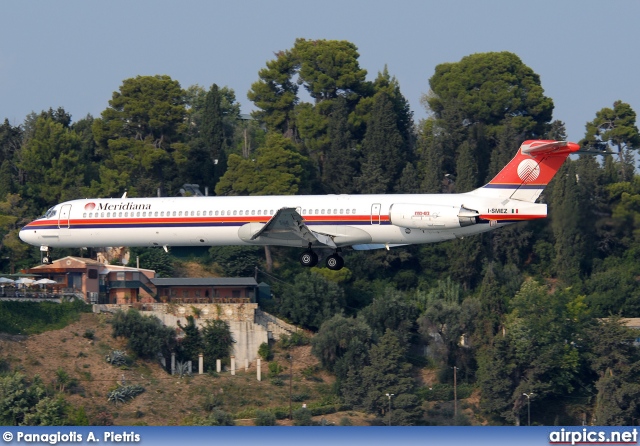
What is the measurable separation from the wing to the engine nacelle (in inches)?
124

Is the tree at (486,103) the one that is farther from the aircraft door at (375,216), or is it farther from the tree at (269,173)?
the aircraft door at (375,216)

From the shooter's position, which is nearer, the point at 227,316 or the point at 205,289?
the point at 227,316

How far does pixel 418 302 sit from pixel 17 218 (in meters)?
28.1

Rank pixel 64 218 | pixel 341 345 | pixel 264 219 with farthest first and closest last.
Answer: pixel 341 345
pixel 64 218
pixel 264 219

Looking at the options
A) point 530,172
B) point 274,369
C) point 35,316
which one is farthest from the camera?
point 35,316

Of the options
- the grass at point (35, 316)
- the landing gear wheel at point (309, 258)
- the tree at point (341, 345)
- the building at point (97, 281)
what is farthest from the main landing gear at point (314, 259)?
the building at point (97, 281)

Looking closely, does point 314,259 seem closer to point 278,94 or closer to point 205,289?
point 205,289

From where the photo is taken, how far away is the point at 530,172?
162ft

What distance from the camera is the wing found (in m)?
49.9

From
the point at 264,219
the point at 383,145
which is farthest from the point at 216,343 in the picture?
the point at 264,219

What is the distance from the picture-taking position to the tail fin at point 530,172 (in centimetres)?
4881

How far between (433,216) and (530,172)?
3.88 metres

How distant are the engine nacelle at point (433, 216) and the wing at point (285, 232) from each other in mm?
3157

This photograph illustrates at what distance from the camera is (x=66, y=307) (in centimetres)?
8125
